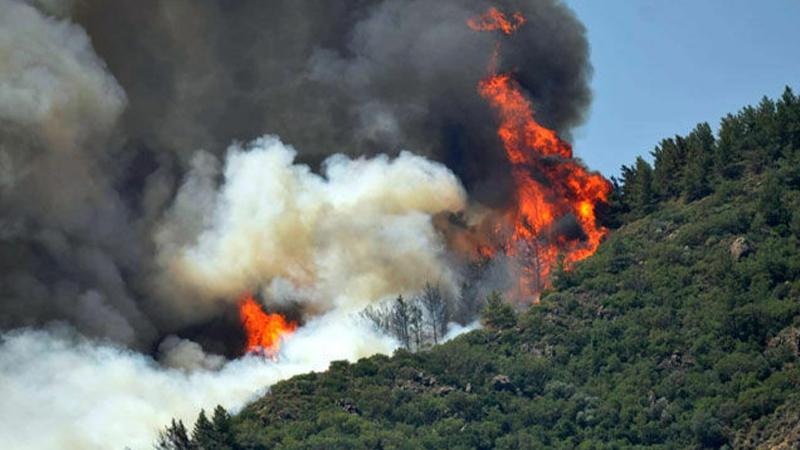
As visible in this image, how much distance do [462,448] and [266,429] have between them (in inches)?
857

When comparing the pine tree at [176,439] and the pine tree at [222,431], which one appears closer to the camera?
the pine tree at [222,431]

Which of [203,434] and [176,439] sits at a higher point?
[176,439]

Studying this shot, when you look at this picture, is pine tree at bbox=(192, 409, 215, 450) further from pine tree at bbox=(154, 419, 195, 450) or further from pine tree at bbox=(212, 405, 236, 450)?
pine tree at bbox=(154, 419, 195, 450)

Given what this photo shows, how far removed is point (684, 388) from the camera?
648 ft

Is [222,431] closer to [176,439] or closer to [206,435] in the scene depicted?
[206,435]

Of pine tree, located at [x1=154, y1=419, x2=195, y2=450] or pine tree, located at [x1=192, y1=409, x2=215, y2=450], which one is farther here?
pine tree, located at [x1=154, y1=419, x2=195, y2=450]

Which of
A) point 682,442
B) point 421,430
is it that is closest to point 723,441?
point 682,442

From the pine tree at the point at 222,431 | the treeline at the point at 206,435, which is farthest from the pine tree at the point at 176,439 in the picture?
the pine tree at the point at 222,431

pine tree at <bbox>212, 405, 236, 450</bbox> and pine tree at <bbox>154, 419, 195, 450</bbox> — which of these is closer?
pine tree at <bbox>212, 405, 236, 450</bbox>

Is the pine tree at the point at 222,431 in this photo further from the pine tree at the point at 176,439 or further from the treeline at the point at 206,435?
the pine tree at the point at 176,439

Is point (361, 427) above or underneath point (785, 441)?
above

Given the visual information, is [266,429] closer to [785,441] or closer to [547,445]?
[547,445]

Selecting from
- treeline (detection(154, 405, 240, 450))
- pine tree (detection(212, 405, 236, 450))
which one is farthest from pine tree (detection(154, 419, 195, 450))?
pine tree (detection(212, 405, 236, 450))

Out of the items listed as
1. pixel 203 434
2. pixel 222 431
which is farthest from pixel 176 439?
pixel 222 431
